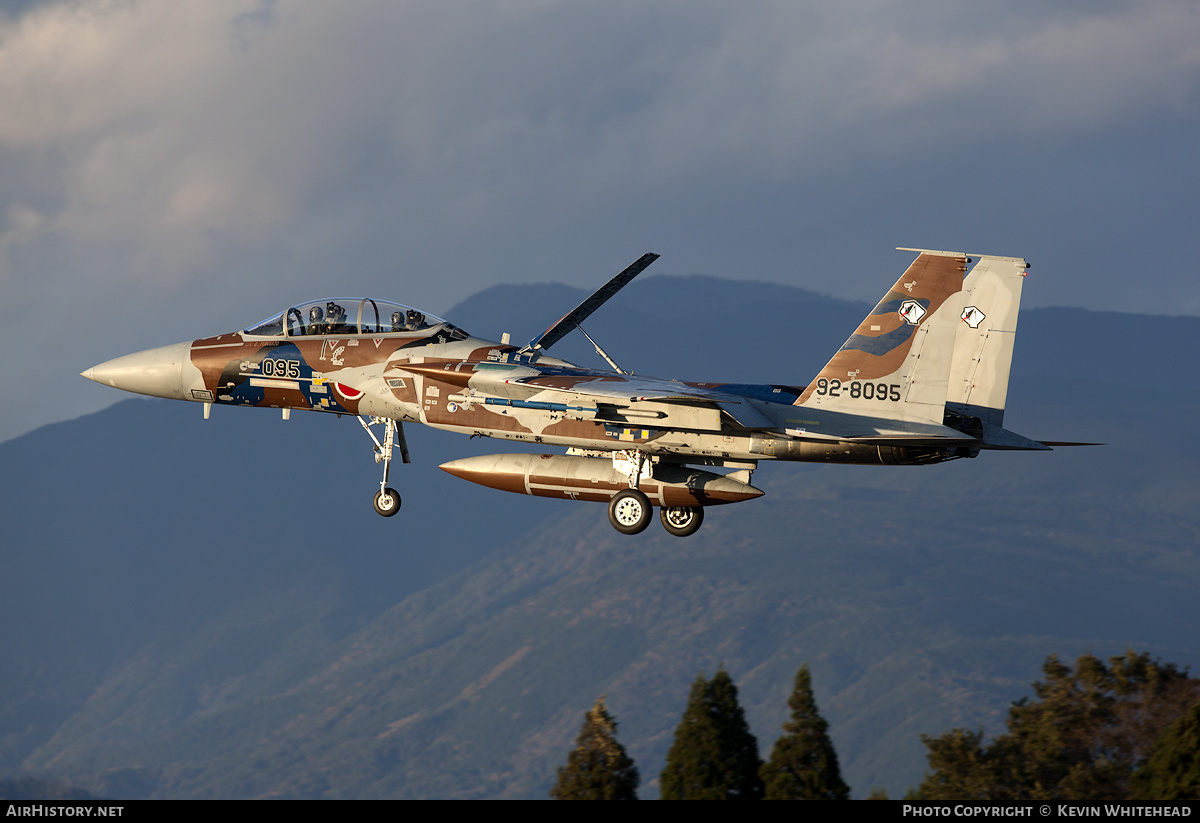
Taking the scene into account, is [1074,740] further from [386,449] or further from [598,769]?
[386,449]

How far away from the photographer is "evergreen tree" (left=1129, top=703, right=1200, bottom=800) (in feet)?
77.9

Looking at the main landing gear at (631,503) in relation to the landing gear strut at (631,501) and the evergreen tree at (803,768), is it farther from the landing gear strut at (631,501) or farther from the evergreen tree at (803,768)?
the evergreen tree at (803,768)

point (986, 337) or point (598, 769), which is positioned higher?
point (986, 337)

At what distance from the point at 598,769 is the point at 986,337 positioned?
41.5 feet

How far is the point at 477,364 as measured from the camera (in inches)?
971

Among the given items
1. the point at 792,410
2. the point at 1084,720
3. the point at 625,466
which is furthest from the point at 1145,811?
the point at 1084,720

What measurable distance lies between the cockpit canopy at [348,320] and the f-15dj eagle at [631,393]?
3cm

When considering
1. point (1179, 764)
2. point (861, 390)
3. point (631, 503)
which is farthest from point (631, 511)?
point (1179, 764)

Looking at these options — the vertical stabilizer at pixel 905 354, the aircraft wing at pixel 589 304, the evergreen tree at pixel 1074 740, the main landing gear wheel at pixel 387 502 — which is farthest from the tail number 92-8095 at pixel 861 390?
the evergreen tree at pixel 1074 740

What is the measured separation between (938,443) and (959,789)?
13217mm

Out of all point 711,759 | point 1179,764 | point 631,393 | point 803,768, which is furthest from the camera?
point 711,759

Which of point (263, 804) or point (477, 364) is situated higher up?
point (477, 364)

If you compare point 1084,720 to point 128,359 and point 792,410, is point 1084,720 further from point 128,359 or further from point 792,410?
point 128,359

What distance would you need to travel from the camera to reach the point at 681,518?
2684cm
